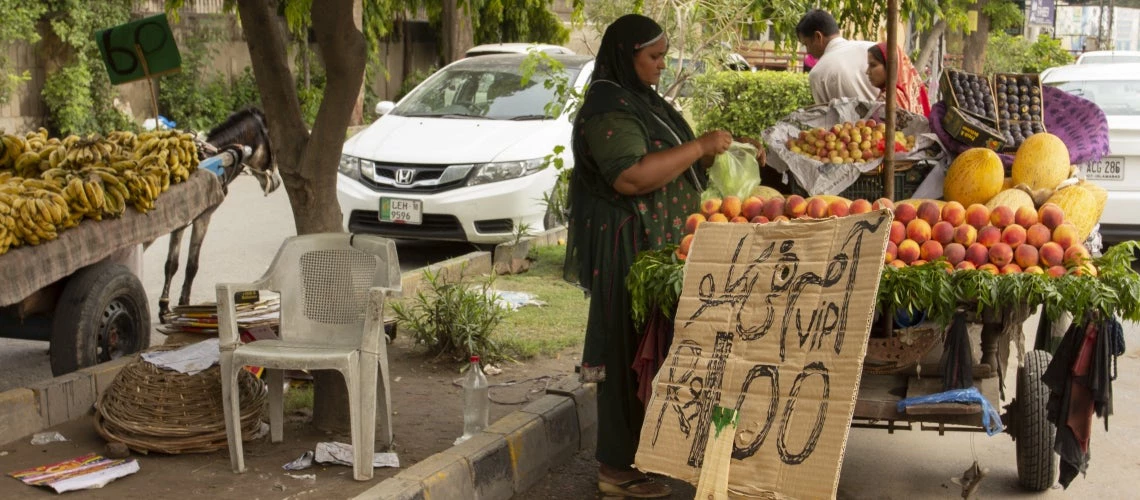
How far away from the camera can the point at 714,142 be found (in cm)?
459

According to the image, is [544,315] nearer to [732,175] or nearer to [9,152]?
[732,175]

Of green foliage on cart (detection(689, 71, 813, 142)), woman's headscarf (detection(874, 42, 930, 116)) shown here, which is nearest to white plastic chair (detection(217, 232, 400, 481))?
woman's headscarf (detection(874, 42, 930, 116))

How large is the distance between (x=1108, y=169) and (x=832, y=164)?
498 centimetres

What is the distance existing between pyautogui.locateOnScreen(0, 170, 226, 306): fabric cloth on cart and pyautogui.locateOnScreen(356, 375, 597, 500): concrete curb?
1973 millimetres

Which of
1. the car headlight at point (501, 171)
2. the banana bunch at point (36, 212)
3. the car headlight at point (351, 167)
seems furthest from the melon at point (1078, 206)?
the car headlight at point (351, 167)

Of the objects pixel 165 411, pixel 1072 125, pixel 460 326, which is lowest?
pixel 460 326

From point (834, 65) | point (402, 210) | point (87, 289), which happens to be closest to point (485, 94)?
point (402, 210)

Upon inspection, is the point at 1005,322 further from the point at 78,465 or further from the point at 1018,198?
the point at 78,465

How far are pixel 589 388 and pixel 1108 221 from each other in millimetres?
5926

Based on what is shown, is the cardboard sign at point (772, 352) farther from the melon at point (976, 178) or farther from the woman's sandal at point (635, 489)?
the melon at point (976, 178)

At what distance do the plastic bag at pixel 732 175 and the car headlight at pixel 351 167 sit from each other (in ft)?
18.0

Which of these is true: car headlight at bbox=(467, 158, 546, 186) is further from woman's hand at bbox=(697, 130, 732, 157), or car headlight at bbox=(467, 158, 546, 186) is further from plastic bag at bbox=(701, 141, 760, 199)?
woman's hand at bbox=(697, 130, 732, 157)

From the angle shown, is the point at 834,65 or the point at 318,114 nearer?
the point at 318,114

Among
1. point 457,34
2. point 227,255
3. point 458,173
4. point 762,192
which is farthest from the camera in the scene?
point 457,34
